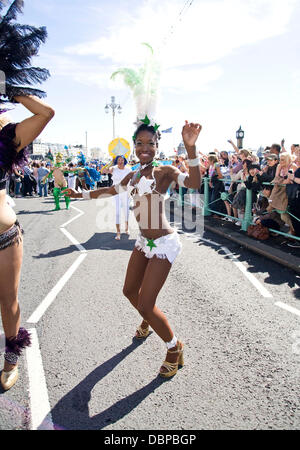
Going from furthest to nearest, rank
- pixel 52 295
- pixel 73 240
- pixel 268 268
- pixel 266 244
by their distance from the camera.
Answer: pixel 73 240
pixel 266 244
pixel 268 268
pixel 52 295

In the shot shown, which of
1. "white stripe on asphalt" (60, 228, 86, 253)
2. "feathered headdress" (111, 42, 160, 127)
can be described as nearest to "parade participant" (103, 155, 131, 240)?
"white stripe on asphalt" (60, 228, 86, 253)

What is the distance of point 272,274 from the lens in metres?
5.46

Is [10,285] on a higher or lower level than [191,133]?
lower

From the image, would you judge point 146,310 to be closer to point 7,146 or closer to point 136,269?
point 136,269

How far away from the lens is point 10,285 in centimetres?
268

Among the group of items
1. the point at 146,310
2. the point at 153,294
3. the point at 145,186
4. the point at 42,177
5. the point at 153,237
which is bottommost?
the point at 146,310

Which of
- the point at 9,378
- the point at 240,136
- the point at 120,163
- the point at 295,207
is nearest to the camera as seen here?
the point at 9,378

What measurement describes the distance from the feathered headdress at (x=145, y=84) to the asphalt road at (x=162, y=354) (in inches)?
84.3

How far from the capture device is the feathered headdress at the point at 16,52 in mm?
2572

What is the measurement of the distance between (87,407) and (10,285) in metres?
1.08

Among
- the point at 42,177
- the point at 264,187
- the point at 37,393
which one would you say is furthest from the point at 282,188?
the point at 42,177

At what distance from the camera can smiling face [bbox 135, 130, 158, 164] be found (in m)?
2.91
